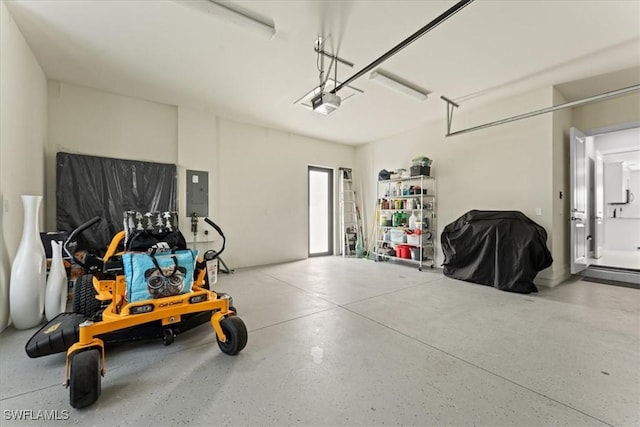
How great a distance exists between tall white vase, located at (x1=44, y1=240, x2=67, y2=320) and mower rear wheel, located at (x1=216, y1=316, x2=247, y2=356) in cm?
206

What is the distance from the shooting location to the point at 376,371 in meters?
1.88

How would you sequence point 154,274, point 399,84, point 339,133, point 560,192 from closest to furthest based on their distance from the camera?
1. point 154,274
2. point 399,84
3. point 560,192
4. point 339,133

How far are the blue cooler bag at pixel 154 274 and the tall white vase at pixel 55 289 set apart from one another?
151cm

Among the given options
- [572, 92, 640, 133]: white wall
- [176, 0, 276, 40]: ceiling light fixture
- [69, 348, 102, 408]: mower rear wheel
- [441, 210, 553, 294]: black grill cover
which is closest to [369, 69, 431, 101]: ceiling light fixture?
Answer: [176, 0, 276, 40]: ceiling light fixture

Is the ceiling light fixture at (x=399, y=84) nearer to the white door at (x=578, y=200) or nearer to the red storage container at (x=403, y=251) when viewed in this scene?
the white door at (x=578, y=200)

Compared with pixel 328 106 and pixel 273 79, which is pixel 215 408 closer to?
pixel 328 106

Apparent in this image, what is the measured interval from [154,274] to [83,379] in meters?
0.71

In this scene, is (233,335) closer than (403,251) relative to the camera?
Yes

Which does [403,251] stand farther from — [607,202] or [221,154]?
[607,202]

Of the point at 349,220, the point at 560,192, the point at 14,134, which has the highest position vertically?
the point at 14,134

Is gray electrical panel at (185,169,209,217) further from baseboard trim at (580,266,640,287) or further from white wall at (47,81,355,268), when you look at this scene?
baseboard trim at (580,266,640,287)

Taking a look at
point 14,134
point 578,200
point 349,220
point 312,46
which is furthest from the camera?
point 349,220

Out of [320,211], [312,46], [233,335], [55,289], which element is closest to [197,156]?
[55,289]

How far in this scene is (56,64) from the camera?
11.0 ft
